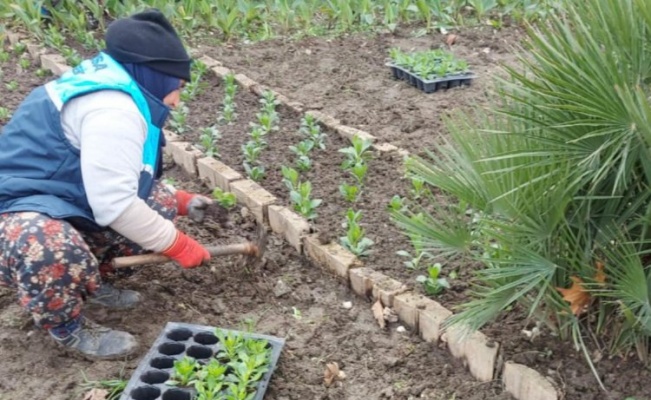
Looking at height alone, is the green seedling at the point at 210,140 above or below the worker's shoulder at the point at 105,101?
below

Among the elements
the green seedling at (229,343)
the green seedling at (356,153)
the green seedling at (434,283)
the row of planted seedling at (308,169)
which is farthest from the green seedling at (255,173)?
the green seedling at (229,343)

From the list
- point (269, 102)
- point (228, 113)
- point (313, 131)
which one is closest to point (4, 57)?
point (228, 113)

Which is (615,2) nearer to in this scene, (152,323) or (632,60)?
(632,60)

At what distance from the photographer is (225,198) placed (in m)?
4.17

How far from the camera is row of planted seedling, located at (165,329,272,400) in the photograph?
271 cm

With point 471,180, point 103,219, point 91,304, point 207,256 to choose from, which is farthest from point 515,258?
point 91,304

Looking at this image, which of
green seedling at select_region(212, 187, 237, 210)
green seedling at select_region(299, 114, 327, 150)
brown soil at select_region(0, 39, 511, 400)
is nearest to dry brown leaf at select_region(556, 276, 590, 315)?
brown soil at select_region(0, 39, 511, 400)

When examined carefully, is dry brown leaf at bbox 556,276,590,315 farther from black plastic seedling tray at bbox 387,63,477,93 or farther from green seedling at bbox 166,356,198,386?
black plastic seedling tray at bbox 387,63,477,93

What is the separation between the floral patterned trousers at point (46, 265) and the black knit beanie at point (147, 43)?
0.65 m

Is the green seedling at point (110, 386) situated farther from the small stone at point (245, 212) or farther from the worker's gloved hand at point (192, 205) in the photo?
the small stone at point (245, 212)

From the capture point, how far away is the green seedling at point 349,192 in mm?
4102

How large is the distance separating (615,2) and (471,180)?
760 mm

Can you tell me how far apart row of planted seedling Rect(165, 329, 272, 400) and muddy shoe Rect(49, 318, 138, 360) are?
330mm

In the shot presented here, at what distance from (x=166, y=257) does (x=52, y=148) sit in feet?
1.93
